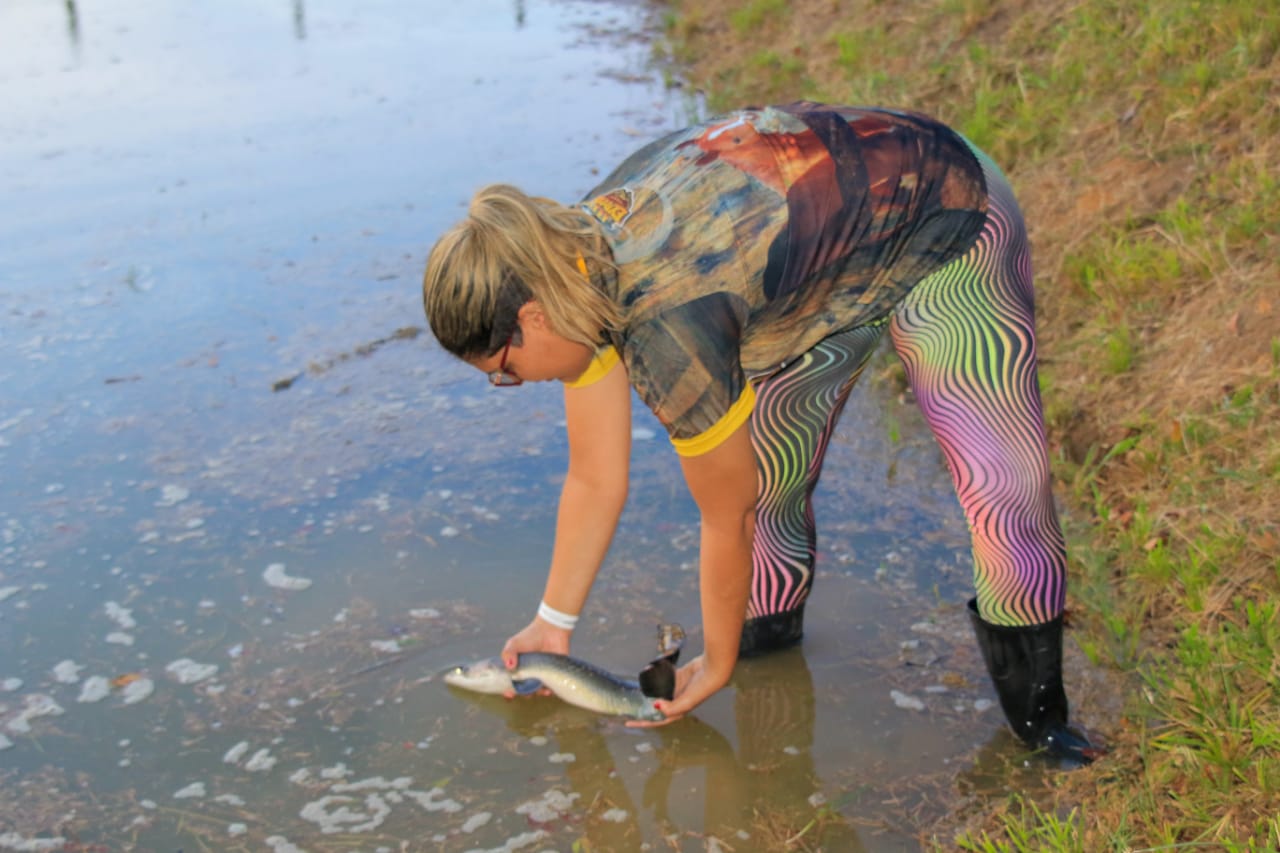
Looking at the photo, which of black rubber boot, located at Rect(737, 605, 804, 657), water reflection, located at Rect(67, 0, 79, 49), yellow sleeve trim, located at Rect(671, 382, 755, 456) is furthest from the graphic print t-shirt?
water reflection, located at Rect(67, 0, 79, 49)

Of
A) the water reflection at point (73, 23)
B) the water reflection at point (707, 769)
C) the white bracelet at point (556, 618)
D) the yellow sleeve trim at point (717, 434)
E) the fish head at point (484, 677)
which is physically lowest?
the water reflection at point (707, 769)

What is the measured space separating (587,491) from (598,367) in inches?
15.3

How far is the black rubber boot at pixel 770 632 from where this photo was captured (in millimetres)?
3701

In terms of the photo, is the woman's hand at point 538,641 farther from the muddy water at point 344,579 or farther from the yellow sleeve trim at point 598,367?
the yellow sleeve trim at point 598,367

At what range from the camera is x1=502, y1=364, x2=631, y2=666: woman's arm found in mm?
2941

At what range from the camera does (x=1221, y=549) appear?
3.61 metres

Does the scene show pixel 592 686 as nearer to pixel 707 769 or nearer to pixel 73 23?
pixel 707 769

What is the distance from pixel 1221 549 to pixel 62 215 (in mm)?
6418

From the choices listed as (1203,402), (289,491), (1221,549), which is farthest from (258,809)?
(1203,402)

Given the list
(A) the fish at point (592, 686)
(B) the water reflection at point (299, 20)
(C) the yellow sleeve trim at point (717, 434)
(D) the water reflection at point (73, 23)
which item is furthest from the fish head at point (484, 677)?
(D) the water reflection at point (73, 23)

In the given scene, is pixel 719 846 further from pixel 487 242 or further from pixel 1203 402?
pixel 1203 402

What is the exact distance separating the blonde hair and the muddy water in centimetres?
146

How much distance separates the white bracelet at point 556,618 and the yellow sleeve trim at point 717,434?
3.57 ft

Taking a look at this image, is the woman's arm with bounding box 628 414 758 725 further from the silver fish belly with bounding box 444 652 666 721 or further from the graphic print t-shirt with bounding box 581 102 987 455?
the silver fish belly with bounding box 444 652 666 721
